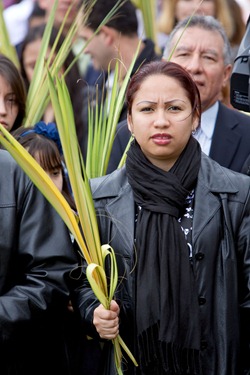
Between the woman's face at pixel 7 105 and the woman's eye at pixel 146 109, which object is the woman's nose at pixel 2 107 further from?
the woman's eye at pixel 146 109

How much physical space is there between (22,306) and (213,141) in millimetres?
1824

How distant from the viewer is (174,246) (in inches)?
163

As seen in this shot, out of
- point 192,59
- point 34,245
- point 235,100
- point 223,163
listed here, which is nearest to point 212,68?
point 192,59

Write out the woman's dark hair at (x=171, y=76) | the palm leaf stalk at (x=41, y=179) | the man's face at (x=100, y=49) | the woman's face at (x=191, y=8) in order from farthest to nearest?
the woman's face at (x=191, y=8) < the man's face at (x=100, y=49) < the woman's dark hair at (x=171, y=76) < the palm leaf stalk at (x=41, y=179)

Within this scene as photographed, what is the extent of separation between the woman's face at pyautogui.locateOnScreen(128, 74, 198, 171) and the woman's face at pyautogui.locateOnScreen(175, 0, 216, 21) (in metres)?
2.94

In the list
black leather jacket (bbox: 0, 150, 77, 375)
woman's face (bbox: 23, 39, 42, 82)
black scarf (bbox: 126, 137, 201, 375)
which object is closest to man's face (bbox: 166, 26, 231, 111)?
woman's face (bbox: 23, 39, 42, 82)

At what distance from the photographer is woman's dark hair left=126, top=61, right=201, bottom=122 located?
169 inches

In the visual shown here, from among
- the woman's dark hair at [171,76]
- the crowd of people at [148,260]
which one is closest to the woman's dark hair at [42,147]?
the crowd of people at [148,260]

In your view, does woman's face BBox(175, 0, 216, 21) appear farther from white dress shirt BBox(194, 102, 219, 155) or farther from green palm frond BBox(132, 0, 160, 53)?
white dress shirt BBox(194, 102, 219, 155)

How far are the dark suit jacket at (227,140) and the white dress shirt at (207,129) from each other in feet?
0.09

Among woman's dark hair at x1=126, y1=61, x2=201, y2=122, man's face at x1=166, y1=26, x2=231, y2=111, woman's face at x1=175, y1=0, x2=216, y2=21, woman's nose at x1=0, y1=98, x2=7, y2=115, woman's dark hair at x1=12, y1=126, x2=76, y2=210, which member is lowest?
woman's dark hair at x1=12, y1=126, x2=76, y2=210

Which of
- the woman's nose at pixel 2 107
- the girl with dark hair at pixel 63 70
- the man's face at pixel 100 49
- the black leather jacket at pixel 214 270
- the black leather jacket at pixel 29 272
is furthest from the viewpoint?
the girl with dark hair at pixel 63 70

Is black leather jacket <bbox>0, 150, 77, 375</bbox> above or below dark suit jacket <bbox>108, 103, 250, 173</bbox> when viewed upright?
below

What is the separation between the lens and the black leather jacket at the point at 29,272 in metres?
4.05
